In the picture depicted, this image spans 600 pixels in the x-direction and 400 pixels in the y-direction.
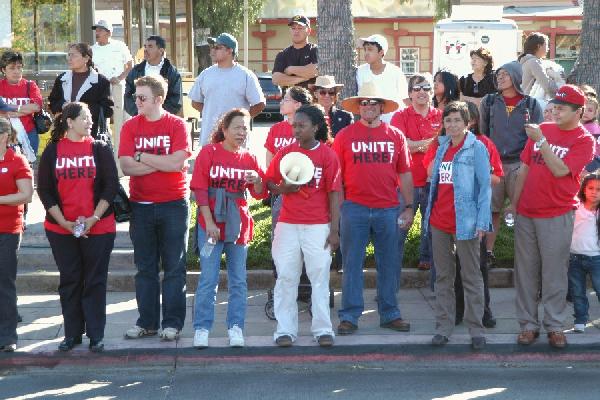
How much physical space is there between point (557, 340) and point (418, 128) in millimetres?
2597

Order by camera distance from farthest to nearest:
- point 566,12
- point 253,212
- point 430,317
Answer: point 566,12, point 253,212, point 430,317

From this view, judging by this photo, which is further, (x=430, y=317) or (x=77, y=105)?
(x=430, y=317)

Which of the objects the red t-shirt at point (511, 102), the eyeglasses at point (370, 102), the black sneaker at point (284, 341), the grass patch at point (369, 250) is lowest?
the black sneaker at point (284, 341)

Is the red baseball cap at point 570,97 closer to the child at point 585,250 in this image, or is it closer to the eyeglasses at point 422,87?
the child at point 585,250

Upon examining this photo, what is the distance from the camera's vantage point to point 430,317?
8680 millimetres

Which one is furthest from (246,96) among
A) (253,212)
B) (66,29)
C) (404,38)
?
(404,38)

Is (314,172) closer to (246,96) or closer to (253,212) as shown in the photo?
(246,96)

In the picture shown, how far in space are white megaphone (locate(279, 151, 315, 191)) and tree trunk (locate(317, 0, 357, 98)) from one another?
12.7 feet

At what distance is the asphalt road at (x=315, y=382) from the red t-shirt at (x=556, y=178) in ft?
3.96

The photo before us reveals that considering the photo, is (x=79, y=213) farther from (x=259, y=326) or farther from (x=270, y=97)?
(x=270, y=97)

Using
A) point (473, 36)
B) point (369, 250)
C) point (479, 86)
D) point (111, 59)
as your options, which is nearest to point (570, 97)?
point (479, 86)

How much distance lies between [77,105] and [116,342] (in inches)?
73.1

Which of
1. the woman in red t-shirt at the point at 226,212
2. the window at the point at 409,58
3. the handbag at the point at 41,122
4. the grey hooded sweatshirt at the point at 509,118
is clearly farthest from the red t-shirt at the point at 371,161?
the window at the point at 409,58

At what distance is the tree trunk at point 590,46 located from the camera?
11.2 metres
